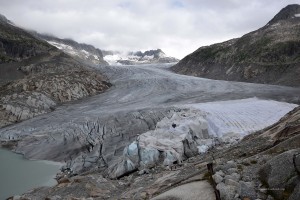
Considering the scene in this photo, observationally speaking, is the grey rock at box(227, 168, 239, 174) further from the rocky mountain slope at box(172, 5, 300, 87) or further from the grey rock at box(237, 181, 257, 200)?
the rocky mountain slope at box(172, 5, 300, 87)

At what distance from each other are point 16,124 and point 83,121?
696cm

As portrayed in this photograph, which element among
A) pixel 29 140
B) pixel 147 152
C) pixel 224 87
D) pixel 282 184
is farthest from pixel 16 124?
pixel 282 184

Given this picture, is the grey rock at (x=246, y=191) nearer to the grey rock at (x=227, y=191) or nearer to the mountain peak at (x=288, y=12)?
the grey rock at (x=227, y=191)

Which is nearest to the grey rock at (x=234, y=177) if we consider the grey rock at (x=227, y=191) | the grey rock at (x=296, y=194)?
the grey rock at (x=227, y=191)

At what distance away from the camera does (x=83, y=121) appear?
30328 millimetres

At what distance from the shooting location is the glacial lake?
62.9ft

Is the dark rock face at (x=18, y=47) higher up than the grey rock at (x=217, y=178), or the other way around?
the dark rock face at (x=18, y=47)

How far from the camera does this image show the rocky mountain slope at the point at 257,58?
162ft

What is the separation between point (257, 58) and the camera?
53812 mm

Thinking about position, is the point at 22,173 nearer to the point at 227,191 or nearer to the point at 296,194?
the point at 227,191

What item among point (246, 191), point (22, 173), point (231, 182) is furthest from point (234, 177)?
point (22, 173)

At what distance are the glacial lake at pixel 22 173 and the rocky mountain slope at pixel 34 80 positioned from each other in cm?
1046

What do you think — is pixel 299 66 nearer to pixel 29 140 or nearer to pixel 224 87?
pixel 224 87

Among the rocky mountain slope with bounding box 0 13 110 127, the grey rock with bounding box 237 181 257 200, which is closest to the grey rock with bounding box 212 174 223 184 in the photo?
the grey rock with bounding box 237 181 257 200
